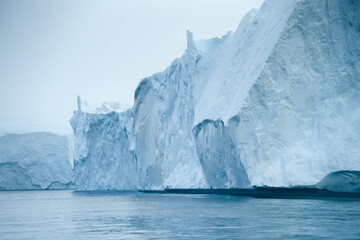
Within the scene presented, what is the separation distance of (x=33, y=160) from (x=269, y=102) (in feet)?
126

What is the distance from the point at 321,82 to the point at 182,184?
11.4m

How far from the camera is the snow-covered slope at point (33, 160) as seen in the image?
5125cm

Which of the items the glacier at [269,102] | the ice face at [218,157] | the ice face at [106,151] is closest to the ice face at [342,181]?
the glacier at [269,102]

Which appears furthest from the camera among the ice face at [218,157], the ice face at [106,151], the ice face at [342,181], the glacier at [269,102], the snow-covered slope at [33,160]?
the snow-covered slope at [33,160]

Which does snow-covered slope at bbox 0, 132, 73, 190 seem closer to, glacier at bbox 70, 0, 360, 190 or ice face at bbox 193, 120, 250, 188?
glacier at bbox 70, 0, 360, 190

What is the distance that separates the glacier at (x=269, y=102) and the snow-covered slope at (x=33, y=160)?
26.2 meters

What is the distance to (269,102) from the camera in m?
17.9

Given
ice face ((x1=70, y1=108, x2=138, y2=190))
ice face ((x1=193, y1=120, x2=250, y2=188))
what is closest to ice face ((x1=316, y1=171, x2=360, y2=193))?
ice face ((x1=193, y1=120, x2=250, y2=188))

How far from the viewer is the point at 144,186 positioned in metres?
32.8

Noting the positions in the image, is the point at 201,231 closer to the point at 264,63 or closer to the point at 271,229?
the point at 271,229

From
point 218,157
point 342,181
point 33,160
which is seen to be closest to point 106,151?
point 33,160

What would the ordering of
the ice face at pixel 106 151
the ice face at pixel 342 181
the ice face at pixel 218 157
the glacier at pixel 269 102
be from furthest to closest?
1. the ice face at pixel 106 151
2. the ice face at pixel 218 157
3. the glacier at pixel 269 102
4. the ice face at pixel 342 181

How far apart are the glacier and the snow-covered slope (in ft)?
86.0

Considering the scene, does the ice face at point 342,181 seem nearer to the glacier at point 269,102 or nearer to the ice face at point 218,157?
the glacier at point 269,102
